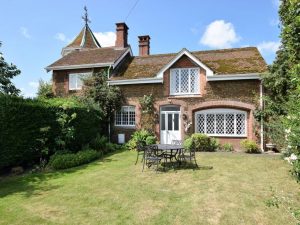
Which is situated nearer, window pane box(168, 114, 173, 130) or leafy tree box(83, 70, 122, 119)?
window pane box(168, 114, 173, 130)

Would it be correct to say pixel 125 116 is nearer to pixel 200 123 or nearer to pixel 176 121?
pixel 176 121

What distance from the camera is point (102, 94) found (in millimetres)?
19219

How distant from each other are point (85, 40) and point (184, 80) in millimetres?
18106

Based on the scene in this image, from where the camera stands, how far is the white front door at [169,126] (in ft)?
60.9

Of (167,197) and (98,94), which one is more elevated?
(98,94)

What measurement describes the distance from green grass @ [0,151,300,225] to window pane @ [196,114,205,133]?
5885 mm

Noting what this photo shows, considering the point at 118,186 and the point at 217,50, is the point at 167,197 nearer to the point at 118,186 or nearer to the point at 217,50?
the point at 118,186

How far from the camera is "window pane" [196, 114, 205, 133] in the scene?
18.1 meters

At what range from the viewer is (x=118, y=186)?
902 centimetres

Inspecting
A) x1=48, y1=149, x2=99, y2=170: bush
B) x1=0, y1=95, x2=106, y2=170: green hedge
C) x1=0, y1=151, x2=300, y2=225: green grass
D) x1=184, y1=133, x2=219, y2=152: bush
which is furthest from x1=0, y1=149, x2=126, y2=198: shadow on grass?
x1=184, y1=133, x2=219, y2=152: bush

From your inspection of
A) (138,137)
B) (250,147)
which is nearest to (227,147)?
(250,147)

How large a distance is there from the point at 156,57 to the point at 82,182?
15.0m

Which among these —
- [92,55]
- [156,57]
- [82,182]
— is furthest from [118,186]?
[92,55]

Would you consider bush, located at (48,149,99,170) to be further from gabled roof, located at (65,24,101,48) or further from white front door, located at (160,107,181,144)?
gabled roof, located at (65,24,101,48)
